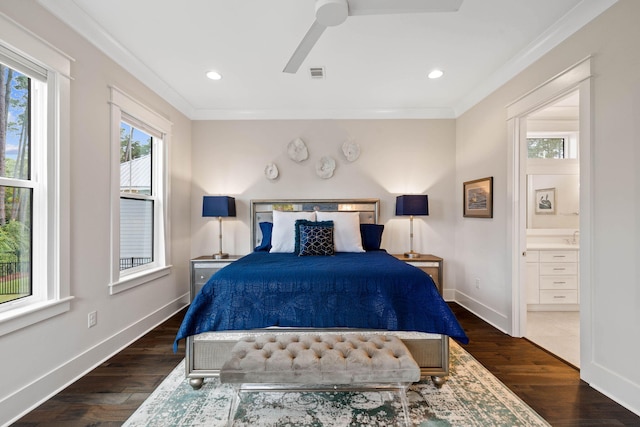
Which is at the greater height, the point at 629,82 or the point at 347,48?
the point at 347,48

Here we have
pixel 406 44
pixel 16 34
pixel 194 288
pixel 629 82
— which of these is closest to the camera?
pixel 16 34

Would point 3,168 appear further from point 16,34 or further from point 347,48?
point 347,48

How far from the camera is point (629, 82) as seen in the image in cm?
184

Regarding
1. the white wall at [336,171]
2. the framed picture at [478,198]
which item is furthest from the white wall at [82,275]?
the framed picture at [478,198]

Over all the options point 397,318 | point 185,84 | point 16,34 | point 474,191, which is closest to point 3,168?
point 16,34

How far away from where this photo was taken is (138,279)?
289cm

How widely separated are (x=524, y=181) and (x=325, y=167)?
2373mm

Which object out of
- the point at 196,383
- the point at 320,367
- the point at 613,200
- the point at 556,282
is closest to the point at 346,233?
the point at 320,367

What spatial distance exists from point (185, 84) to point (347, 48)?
6.48ft

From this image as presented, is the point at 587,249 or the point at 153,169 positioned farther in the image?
the point at 153,169

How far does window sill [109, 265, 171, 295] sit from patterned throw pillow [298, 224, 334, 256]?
1.67 m

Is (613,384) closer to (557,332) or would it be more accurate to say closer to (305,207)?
(557,332)

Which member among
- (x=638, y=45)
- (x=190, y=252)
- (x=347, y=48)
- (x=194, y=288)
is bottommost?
(x=194, y=288)

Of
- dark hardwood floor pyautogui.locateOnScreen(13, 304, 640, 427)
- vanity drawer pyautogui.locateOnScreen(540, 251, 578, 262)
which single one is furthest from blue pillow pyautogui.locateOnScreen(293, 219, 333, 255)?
vanity drawer pyautogui.locateOnScreen(540, 251, 578, 262)
